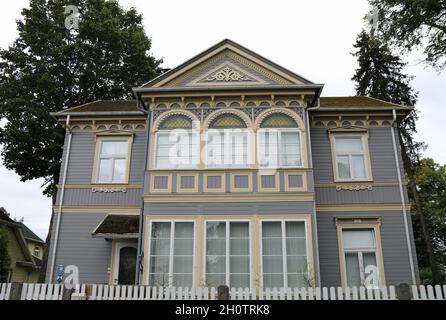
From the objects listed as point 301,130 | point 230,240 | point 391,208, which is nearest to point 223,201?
point 230,240

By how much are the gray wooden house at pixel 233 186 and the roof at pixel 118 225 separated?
62 mm

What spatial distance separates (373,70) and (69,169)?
57.6 feet

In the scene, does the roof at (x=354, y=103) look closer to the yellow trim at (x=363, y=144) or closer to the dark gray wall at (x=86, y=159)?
the yellow trim at (x=363, y=144)

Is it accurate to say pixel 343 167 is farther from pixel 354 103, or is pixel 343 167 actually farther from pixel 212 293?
pixel 212 293

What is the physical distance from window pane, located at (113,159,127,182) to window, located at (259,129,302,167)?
17.5ft

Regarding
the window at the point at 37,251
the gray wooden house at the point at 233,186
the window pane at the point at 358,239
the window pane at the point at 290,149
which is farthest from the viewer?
the window at the point at 37,251

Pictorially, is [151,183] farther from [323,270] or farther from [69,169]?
[323,270]

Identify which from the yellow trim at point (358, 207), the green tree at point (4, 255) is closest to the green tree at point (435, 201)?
the yellow trim at point (358, 207)

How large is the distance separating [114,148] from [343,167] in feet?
28.6

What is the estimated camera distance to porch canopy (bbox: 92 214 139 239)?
13562 millimetres

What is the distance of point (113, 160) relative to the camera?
51.3 ft

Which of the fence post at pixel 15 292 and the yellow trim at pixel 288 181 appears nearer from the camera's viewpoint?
the fence post at pixel 15 292

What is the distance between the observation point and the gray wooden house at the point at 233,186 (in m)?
12.8
